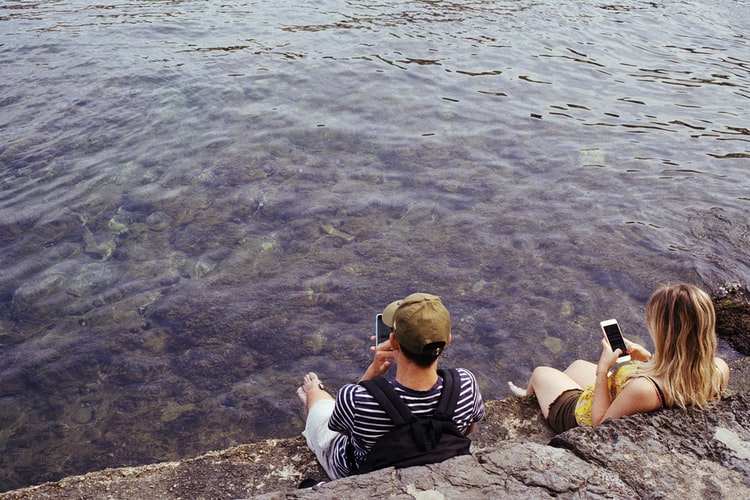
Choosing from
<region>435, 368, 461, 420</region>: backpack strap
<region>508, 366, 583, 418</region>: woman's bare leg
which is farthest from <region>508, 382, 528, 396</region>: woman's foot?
<region>435, 368, 461, 420</region>: backpack strap

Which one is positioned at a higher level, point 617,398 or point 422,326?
point 422,326

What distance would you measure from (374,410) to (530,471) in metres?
0.91

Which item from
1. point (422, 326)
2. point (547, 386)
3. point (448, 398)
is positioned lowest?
point (547, 386)

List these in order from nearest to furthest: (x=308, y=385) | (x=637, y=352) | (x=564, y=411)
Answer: (x=637, y=352), (x=564, y=411), (x=308, y=385)

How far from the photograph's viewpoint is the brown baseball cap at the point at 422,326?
331 cm

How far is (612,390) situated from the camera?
424 cm

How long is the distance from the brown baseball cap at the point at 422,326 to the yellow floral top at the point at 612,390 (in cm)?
154

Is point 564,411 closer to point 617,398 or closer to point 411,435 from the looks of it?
point 617,398

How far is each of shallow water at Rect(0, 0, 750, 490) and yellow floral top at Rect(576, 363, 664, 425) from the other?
131 centimetres

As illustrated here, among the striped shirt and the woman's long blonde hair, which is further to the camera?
the woman's long blonde hair

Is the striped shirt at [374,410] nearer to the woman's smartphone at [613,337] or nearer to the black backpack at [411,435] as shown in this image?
the black backpack at [411,435]

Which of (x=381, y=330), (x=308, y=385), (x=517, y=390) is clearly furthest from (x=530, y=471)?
(x=308, y=385)

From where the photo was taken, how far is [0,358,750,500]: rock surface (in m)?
3.23

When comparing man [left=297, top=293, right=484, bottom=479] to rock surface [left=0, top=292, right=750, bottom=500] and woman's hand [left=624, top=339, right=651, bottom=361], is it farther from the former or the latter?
woman's hand [left=624, top=339, right=651, bottom=361]
